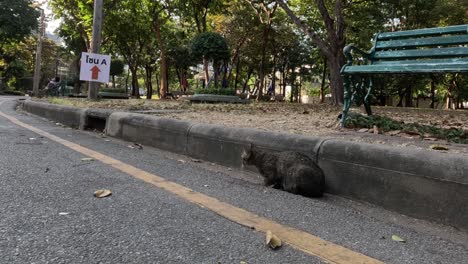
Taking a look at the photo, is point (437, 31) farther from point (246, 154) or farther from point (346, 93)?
point (246, 154)

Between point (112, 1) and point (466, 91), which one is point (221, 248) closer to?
point (112, 1)

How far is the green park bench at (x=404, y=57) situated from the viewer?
4.05 meters

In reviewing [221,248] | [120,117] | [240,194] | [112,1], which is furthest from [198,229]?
[112,1]

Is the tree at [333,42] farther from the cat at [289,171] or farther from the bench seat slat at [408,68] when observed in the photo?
the cat at [289,171]

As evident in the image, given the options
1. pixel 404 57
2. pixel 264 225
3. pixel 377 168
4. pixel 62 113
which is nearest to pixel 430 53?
pixel 404 57

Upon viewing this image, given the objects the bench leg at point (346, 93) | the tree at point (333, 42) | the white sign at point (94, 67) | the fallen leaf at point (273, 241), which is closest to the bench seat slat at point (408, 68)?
the bench leg at point (346, 93)

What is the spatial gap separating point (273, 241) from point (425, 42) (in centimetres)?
338

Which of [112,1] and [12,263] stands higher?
[112,1]

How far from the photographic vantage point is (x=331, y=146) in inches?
136

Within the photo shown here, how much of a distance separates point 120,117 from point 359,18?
59.3ft

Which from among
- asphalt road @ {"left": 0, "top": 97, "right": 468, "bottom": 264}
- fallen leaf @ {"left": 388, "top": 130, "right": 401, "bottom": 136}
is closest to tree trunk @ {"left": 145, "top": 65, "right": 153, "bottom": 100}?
fallen leaf @ {"left": 388, "top": 130, "right": 401, "bottom": 136}

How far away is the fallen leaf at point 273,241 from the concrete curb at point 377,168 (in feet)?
3.42

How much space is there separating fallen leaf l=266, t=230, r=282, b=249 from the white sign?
8.63 metres

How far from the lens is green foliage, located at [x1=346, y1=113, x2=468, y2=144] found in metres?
4.14
